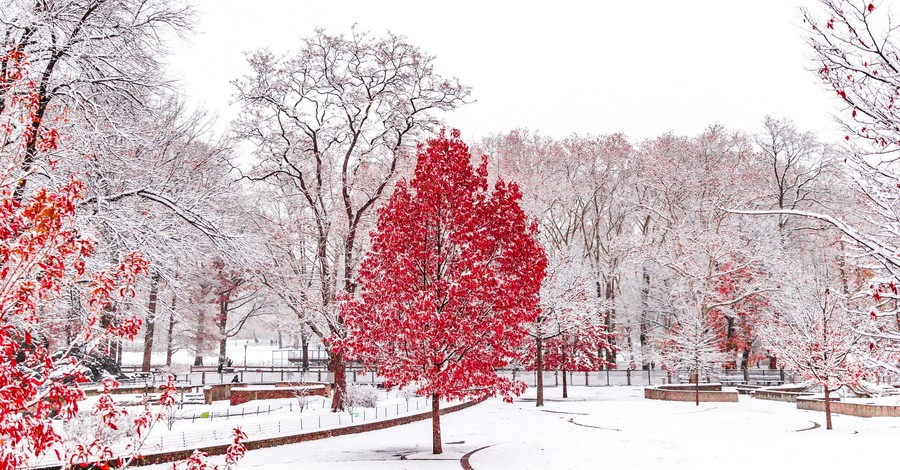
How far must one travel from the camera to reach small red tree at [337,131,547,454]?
599 inches

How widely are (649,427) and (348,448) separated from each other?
9842 millimetres

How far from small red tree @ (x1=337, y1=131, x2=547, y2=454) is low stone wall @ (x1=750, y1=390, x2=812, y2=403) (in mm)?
23177

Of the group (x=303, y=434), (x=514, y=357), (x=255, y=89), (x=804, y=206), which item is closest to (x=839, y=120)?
(x=514, y=357)

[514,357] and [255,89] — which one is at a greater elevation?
[255,89]

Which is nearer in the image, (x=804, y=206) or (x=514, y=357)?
(x=514, y=357)

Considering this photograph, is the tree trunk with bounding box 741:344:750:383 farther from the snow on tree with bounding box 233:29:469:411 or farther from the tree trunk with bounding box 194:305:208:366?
the tree trunk with bounding box 194:305:208:366

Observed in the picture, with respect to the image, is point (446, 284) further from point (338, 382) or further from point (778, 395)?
point (778, 395)

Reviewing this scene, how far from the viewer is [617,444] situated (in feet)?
52.9

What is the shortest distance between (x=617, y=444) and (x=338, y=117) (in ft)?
54.6

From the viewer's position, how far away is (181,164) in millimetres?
20625

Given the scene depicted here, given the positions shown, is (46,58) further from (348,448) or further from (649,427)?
(649,427)

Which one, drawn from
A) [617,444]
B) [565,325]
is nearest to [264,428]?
[617,444]

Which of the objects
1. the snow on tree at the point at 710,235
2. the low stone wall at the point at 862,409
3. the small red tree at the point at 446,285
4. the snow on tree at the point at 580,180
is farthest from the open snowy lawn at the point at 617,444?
the snow on tree at the point at 580,180

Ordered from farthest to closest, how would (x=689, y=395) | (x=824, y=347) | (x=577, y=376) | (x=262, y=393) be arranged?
(x=577, y=376)
(x=689, y=395)
(x=262, y=393)
(x=824, y=347)
